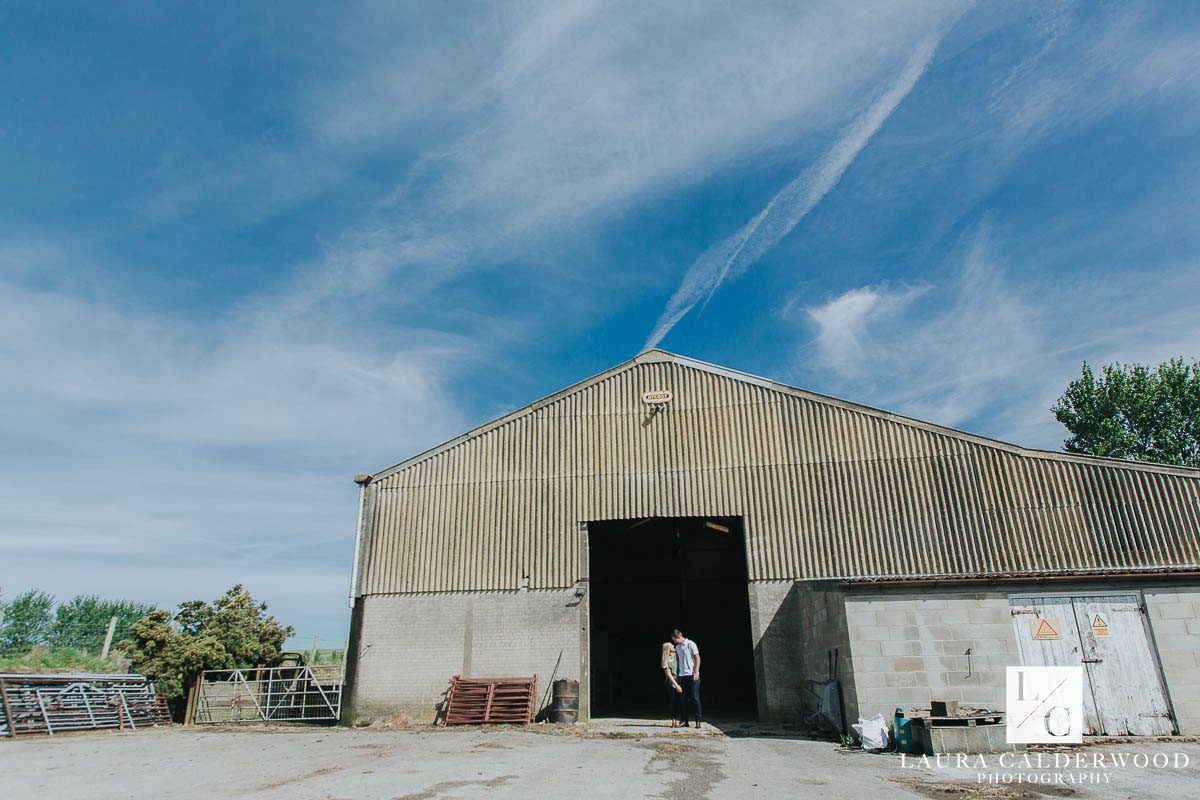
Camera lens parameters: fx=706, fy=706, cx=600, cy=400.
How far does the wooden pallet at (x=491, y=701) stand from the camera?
15.5 meters

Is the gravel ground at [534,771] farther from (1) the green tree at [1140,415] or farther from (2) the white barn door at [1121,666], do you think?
(1) the green tree at [1140,415]

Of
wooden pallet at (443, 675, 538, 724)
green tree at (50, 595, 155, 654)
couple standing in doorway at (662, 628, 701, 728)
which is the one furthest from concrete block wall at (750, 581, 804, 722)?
green tree at (50, 595, 155, 654)

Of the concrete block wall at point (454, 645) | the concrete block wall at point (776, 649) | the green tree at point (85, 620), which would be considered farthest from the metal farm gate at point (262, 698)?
the green tree at point (85, 620)

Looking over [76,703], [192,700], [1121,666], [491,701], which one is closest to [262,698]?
[192,700]

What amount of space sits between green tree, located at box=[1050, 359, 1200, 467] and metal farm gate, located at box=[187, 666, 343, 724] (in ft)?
121

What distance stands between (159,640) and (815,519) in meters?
17.7

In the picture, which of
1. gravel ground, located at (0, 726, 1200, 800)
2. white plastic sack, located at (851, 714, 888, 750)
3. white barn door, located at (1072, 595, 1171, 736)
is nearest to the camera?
gravel ground, located at (0, 726, 1200, 800)

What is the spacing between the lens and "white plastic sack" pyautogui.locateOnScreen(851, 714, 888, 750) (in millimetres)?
10555

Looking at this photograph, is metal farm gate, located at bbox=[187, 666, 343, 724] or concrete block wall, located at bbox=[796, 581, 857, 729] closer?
concrete block wall, located at bbox=[796, 581, 857, 729]

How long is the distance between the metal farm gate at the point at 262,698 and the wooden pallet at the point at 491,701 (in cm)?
486

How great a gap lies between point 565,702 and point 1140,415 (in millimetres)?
34713

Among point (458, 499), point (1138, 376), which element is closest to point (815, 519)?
point (458, 499)

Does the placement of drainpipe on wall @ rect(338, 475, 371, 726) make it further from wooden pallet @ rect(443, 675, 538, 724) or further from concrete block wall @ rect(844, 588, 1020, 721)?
concrete block wall @ rect(844, 588, 1020, 721)

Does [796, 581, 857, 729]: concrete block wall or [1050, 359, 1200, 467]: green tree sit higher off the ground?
[1050, 359, 1200, 467]: green tree
